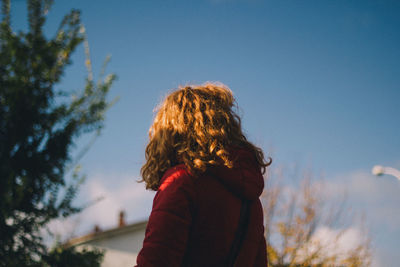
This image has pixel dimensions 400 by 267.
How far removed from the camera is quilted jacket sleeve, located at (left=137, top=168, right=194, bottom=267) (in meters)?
1.03

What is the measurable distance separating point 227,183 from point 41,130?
2.34m

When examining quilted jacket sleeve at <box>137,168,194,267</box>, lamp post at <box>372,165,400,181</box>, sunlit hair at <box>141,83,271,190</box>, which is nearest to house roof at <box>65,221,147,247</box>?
lamp post at <box>372,165,400,181</box>

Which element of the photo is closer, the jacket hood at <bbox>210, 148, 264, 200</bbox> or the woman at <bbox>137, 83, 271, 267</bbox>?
the woman at <bbox>137, 83, 271, 267</bbox>

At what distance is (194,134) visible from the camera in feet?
4.56

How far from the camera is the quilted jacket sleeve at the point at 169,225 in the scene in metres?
1.03

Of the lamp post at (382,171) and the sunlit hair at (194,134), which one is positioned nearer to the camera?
the sunlit hair at (194,134)

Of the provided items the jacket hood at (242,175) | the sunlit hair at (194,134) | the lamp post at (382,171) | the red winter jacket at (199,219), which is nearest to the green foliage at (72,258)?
the sunlit hair at (194,134)

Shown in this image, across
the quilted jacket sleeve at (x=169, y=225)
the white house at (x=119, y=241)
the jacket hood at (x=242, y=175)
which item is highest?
the white house at (x=119, y=241)

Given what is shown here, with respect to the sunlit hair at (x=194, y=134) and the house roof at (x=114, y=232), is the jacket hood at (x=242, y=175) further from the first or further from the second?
the house roof at (x=114, y=232)

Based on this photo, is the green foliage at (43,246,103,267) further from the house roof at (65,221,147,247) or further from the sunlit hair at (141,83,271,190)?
the house roof at (65,221,147,247)

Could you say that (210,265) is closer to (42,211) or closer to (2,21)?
(42,211)

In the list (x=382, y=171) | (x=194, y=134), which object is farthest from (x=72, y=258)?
(x=382, y=171)

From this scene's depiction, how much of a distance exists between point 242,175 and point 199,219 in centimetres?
30

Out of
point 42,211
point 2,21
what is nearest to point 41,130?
point 42,211
